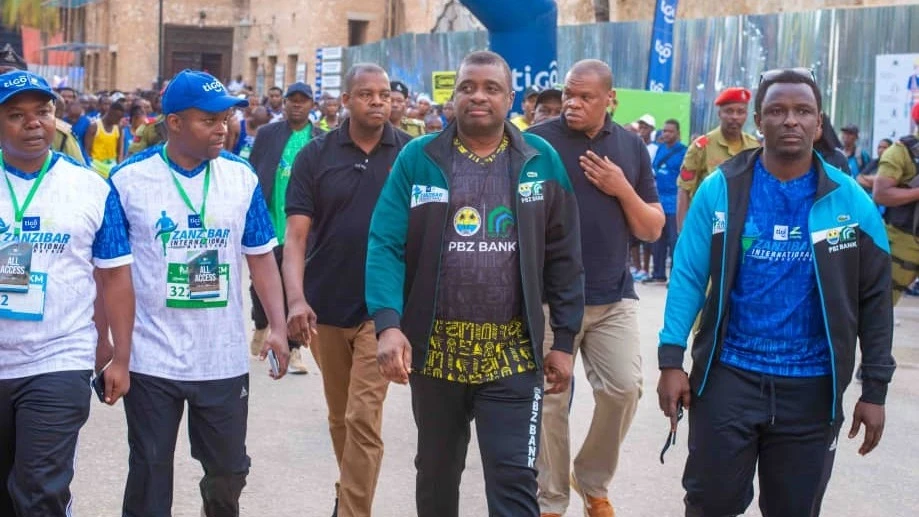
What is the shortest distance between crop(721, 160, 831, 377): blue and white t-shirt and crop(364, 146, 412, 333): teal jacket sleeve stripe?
1.14 metres

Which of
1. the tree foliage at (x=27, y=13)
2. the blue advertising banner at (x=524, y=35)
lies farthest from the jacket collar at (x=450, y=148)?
the tree foliage at (x=27, y=13)

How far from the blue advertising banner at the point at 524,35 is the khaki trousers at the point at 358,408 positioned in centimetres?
409

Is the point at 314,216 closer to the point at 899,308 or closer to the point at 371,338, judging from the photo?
the point at 371,338

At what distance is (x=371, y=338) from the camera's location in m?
6.06

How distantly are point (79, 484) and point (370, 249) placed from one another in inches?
112

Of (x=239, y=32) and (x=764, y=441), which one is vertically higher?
(x=239, y=32)

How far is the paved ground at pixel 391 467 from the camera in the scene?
678cm

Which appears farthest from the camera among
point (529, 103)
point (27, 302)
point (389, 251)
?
point (529, 103)

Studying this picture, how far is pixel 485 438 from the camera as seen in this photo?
4.88 metres

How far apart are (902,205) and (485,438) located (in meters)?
5.56

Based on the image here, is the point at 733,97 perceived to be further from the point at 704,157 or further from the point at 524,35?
the point at 524,35

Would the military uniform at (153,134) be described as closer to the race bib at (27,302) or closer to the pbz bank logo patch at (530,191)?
the race bib at (27,302)

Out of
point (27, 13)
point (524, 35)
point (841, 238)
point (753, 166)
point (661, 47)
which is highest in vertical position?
point (27, 13)

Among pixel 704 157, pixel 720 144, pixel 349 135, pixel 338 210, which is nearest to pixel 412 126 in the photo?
pixel 704 157
